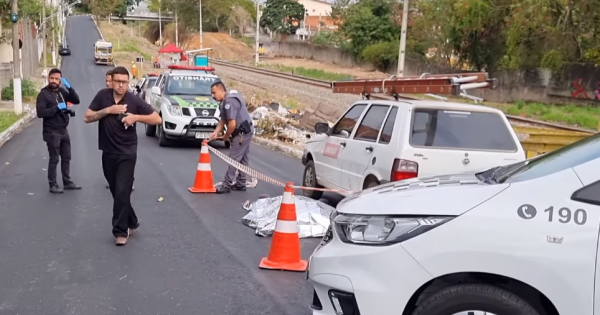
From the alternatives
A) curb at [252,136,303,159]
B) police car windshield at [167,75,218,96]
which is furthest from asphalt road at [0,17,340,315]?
police car windshield at [167,75,218,96]

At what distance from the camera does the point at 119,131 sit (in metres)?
7.21

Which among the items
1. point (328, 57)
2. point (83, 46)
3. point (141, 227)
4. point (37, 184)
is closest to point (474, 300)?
point (141, 227)

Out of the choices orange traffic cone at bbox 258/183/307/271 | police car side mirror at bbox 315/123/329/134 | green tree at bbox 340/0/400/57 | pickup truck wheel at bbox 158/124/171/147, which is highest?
green tree at bbox 340/0/400/57

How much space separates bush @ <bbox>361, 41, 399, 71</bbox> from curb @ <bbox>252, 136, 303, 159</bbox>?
137 ft

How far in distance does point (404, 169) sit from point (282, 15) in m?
102

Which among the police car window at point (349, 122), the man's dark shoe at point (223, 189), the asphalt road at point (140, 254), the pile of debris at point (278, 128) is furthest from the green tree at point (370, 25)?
the police car window at point (349, 122)

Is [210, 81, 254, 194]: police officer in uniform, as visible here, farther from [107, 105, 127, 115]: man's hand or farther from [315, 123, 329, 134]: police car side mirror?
[107, 105, 127, 115]: man's hand

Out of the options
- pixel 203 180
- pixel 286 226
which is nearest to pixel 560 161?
pixel 286 226

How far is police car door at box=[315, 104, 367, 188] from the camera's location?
914 centimetres

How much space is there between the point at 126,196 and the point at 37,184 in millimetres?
4451

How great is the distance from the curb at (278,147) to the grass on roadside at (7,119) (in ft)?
22.7

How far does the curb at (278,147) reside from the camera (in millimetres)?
15834

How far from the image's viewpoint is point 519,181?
149 inches

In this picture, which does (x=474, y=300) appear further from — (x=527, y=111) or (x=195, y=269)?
(x=527, y=111)
